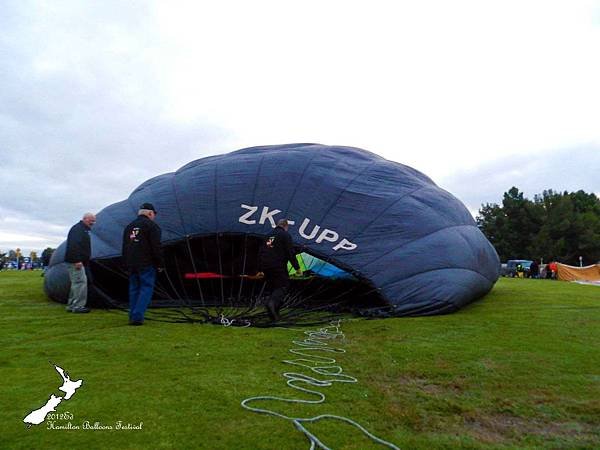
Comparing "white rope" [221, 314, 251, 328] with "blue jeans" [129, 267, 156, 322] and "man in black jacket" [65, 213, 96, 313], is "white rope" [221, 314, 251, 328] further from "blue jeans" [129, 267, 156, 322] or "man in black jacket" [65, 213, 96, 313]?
"man in black jacket" [65, 213, 96, 313]

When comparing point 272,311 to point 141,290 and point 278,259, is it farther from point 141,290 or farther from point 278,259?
point 141,290

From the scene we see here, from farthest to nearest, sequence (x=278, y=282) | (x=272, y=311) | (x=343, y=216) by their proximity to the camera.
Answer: (x=343, y=216) < (x=278, y=282) < (x=272, y=311)

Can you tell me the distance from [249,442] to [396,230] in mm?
4507

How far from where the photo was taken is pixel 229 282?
322 inches

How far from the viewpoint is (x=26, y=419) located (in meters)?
2.29

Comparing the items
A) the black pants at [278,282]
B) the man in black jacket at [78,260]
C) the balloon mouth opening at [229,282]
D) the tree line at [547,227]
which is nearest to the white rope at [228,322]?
the black pants at [278,282]

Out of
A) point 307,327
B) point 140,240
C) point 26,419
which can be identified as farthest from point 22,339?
point 307,327

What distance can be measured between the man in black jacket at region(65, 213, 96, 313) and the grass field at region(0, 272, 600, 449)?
3.43 feet

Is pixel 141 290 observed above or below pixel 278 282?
below

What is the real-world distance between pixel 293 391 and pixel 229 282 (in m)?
5.50

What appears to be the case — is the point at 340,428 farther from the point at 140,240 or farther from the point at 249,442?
the point at 140,240

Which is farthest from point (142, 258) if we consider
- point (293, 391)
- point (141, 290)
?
point (293, 391)

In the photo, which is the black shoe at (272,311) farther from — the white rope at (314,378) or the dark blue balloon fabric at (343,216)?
the dark blue balloon fabric at (343,216)

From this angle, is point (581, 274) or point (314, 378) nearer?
point (314, 378)
